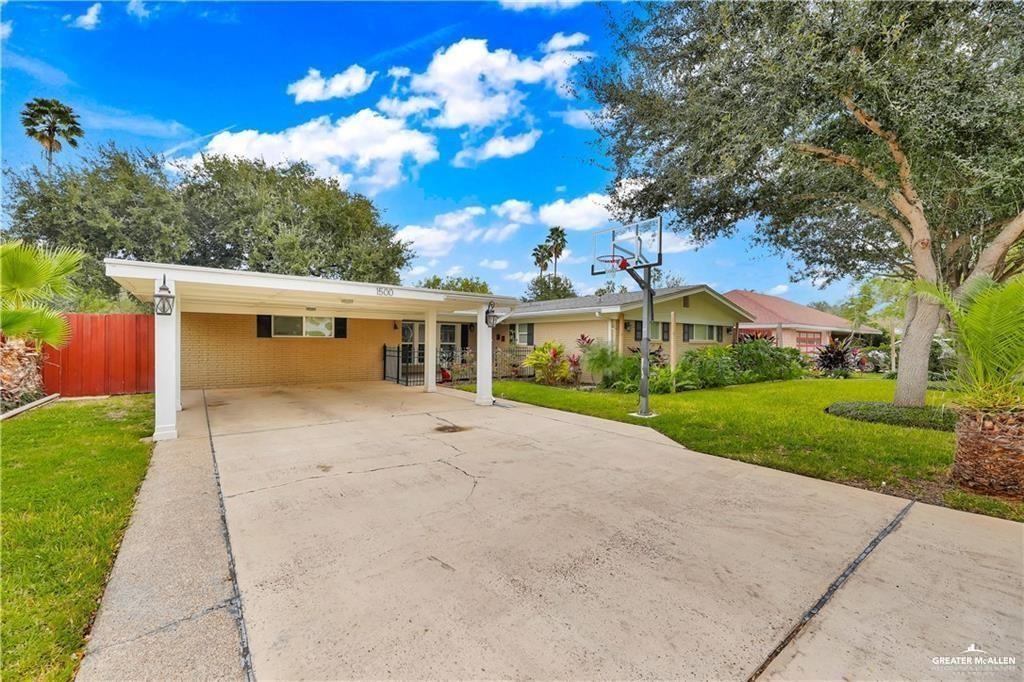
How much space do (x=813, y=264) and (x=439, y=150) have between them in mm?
12103

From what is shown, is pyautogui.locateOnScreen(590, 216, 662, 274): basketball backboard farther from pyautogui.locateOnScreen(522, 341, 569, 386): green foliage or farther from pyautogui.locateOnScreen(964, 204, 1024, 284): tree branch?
pyautogui.locateOnScreen(964, 204, 1024, 284): tree branch

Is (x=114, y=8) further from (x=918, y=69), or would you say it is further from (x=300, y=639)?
(x=918, y=69)

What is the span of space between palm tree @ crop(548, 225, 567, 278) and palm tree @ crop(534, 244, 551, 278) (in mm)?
295

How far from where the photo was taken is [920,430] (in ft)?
23.0

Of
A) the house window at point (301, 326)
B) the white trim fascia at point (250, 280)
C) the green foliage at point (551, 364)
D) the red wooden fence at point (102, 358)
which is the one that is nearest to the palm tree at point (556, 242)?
the green foliage at point (551, 364)

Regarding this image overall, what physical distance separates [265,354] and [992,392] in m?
14.7

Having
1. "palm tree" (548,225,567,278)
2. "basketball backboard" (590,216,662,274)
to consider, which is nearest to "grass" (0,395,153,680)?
"basketball backboard" (590,216,662,274)

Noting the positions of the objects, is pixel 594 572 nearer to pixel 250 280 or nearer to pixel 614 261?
pixel 250 280

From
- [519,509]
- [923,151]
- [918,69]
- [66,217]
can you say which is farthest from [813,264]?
[66,217]

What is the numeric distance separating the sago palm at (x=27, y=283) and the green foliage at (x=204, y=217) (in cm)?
1147

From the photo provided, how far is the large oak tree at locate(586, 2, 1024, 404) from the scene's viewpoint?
557cm

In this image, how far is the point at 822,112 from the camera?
20.7 feet

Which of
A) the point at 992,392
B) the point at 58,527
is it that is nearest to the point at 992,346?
the point at 992,392

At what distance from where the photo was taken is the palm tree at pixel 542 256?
131ft
